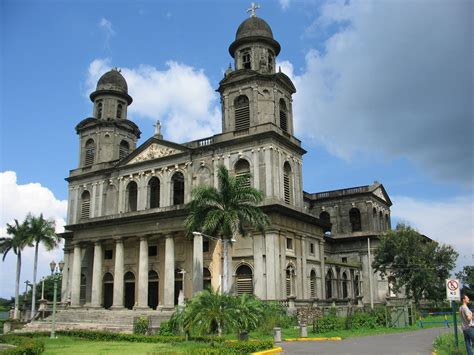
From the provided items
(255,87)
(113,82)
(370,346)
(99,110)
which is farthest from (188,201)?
(370,346)

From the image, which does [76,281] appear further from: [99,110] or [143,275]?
[99,110]

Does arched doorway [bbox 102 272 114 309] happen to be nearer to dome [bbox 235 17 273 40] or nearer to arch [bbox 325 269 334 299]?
arch [bbox 325 269 334 299]

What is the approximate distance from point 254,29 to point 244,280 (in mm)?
22957

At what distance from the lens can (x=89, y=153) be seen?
177 feet

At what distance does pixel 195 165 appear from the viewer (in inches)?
1751

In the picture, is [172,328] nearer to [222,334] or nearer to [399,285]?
[222,334]

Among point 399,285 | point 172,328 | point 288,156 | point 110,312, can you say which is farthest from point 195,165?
point 399,285

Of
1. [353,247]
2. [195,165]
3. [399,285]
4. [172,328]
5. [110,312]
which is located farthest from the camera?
[353,247]

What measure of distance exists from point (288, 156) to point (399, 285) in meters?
17.2

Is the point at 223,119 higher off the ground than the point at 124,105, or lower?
lower

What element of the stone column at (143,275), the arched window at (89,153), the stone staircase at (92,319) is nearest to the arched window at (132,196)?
the stone column at (143,275)

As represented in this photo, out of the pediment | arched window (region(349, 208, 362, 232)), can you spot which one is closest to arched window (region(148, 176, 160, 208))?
the pediment

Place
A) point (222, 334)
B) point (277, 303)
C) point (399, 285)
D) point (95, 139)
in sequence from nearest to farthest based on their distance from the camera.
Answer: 1. point (222, 334)
2. point (277, 303)
3. point (399, 285)
4. point (95, 139)

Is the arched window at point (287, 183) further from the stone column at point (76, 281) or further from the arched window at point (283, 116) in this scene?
the stone column at point (76, 281)
